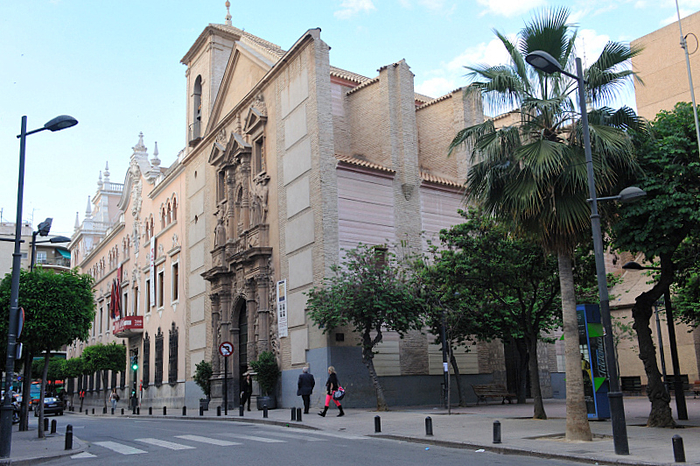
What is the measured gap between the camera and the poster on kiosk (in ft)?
51.0

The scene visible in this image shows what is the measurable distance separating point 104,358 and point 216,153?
2013cm

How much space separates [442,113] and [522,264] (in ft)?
50.0

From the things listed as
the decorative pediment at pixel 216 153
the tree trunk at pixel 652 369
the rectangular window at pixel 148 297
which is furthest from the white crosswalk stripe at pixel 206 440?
the rectangular window at pixel 148 297

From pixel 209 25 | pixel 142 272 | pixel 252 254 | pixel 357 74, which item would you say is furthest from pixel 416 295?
pixel 142 272

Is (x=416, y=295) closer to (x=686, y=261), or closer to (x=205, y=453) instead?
(x=686, y=261)

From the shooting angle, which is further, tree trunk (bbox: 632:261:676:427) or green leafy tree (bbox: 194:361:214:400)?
green leafy tree (bbox: 194:361:214:400)

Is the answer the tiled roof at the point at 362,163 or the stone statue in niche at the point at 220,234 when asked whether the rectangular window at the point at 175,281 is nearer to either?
the stone statue in niche at the point at 220,234

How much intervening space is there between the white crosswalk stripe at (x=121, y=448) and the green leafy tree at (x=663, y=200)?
10993 mm

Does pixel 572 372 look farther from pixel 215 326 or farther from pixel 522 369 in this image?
pixel 215 326

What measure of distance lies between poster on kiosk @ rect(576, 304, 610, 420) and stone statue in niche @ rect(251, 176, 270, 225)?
17.1 m

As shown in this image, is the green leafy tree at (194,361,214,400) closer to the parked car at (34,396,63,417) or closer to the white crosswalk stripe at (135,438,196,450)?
the parked car at (34,396,63,417)

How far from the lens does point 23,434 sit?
20016mm

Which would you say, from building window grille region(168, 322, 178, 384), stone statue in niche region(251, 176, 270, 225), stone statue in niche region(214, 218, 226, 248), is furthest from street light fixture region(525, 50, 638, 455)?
building window grille region(168, 322, 178, 384)

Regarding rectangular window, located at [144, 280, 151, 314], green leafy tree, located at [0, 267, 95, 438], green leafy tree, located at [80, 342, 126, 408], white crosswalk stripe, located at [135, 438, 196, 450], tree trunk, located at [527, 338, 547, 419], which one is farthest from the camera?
green leafy tree, located at [80, 342, 126, 408]
